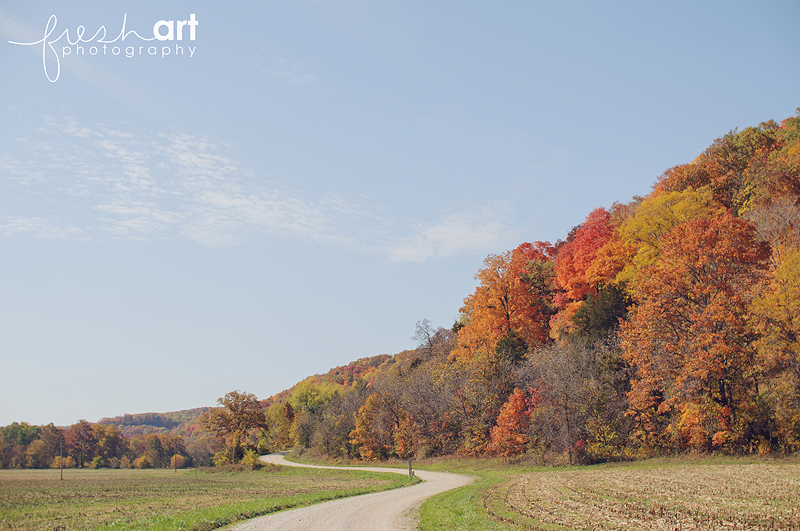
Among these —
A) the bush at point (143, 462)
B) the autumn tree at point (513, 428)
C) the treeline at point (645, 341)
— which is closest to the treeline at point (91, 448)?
the bush at point (143, 462)

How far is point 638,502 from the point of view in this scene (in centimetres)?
1859

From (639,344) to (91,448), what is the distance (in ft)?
434

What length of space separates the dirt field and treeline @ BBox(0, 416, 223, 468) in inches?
2707

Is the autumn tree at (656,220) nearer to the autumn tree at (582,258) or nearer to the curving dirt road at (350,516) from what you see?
the autumn tree at (582,258)

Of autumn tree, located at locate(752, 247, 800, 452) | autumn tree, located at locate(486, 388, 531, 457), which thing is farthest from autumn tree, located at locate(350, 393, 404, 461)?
autumn tree, located at locate(752, 247, 800, 452)

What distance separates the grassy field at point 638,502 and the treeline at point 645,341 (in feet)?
22.0

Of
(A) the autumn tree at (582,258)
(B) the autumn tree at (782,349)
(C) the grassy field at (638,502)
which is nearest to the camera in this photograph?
(C) the grassy field at (638,502)

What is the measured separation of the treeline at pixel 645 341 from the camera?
1334 inches

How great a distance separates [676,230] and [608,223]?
23747 millimetres

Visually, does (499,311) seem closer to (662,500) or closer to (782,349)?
(782,349)

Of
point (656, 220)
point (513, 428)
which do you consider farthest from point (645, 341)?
point (656, 220)

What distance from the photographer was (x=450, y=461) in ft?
173

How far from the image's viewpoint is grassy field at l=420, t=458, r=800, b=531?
14.9 m

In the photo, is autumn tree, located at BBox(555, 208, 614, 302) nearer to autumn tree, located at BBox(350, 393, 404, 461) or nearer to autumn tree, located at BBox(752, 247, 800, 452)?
autumn tree, located at BBox(752, 247, 800, 452)
